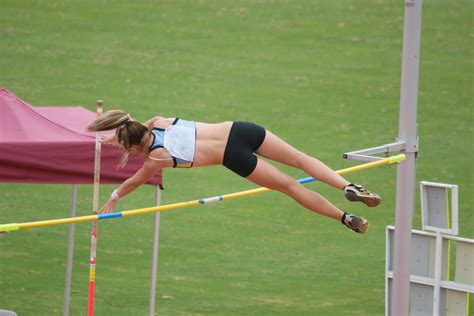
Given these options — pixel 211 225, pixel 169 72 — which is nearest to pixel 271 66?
pixel 169 72

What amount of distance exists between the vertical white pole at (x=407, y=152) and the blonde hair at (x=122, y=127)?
2520 millimetres

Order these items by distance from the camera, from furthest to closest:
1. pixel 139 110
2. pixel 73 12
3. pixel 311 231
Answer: pixel 73 12
pixel 139 110
pixel 311 231

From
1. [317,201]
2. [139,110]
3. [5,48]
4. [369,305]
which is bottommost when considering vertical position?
[369,305]

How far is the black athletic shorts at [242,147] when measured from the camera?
9461mm

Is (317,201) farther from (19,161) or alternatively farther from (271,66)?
(271,66)

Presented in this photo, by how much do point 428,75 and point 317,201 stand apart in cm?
1310

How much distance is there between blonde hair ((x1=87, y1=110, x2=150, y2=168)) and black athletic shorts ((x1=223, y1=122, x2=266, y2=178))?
0.77 meters

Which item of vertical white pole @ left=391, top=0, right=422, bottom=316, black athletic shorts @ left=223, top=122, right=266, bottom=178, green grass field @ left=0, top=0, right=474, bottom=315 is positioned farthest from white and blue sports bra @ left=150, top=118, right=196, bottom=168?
green grass field @ left=0, top=0, right=474, bottom=315

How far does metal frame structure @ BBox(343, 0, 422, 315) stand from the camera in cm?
1011

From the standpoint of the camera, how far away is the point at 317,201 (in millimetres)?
9688

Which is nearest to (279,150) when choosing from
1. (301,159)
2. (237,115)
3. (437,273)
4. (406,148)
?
(301,159)

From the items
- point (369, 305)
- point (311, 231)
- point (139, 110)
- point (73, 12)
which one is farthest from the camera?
point (73, 12)

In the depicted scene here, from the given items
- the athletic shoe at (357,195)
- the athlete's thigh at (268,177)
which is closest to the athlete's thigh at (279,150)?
the athlete's thigh at (268,177)

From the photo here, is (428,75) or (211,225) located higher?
(428,75)
